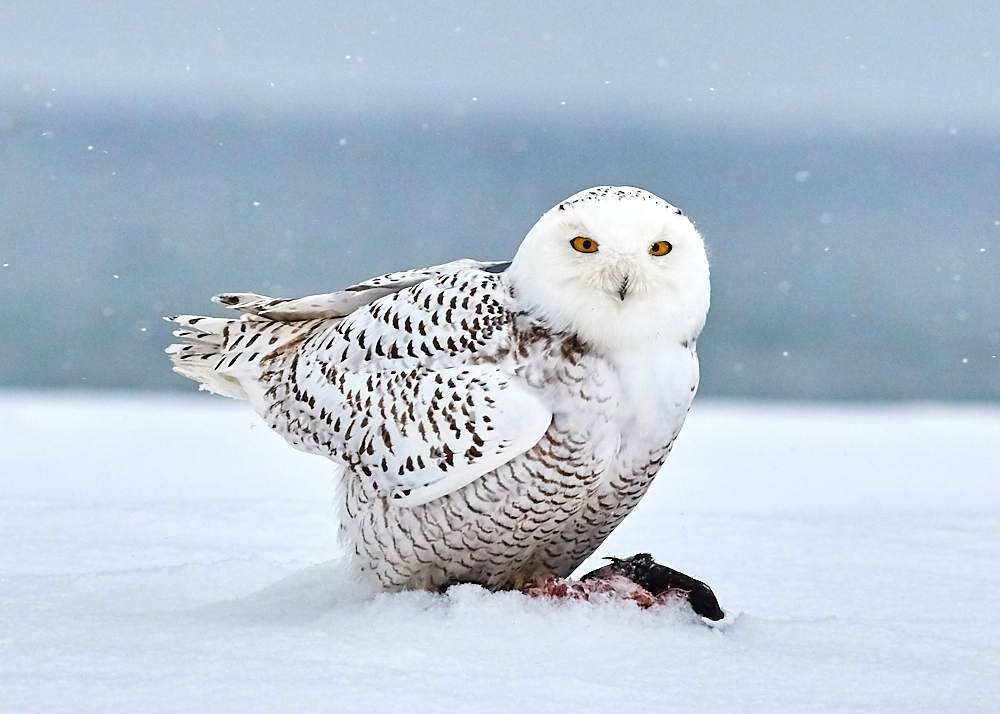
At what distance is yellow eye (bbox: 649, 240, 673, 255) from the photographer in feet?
Answer: 8.89

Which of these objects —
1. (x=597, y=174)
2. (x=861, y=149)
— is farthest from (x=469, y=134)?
(x=597, y=174)

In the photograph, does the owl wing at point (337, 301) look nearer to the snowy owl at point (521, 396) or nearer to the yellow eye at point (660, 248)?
the snowy owl at point (521, 396)

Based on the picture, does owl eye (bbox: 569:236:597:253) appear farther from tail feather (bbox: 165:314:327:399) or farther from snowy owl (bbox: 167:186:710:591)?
tail feather (bbox: 165:314:327:399)

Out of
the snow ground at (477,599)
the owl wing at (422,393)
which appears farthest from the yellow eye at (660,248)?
the snow ground at (477,599)

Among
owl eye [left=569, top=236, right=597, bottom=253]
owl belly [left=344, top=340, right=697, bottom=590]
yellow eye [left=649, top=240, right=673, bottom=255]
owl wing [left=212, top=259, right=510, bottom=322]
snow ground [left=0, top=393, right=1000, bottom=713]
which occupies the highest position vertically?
yellow eye [left=649, top=240, right=673, bottom=255]

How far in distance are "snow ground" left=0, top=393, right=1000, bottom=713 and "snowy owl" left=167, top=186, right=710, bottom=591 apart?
230mm

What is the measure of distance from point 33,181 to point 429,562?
40388 millimetres

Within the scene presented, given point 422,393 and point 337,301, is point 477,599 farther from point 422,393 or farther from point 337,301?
point 337,301

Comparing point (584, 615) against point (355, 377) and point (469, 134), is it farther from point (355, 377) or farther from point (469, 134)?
point (469, 134)

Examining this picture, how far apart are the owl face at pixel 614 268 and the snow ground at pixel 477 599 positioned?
70 cm


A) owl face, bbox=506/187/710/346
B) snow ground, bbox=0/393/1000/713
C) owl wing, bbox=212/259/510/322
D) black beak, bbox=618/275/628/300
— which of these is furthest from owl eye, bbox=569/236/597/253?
snow ground, bbox=0/393/1000/713

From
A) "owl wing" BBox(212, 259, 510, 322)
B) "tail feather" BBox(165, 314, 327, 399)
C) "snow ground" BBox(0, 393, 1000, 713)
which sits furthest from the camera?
"tail feather" BBox(165, 314, 327, 399)

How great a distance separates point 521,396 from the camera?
2.69m

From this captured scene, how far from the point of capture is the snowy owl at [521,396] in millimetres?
2703
